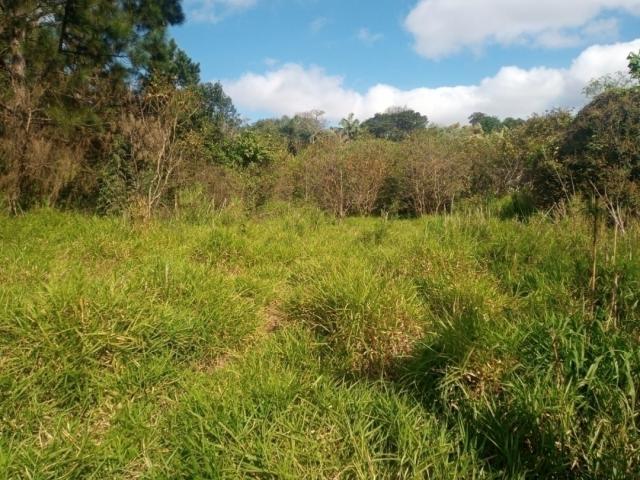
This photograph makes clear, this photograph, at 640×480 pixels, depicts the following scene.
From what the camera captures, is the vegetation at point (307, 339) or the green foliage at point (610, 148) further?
the green foliage at point (610, 148)

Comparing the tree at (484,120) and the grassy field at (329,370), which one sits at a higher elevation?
the tree at (484,120)

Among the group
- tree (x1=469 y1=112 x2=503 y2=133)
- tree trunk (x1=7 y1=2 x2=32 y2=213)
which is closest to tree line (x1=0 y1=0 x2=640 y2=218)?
tree trunk (x1=7 y1=2 x2=32 y2=213)

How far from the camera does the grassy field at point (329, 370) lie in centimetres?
159

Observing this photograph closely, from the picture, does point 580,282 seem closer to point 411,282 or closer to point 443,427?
point 411,282

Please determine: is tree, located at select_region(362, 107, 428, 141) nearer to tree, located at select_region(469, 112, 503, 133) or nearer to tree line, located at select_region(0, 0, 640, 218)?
tree, located at select_region(469, 112, 503, 133)

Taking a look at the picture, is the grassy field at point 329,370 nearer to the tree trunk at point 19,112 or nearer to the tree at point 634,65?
the tree trunk at point 19,112

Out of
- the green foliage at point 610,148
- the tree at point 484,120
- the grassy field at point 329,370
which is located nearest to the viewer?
the grassy field at point 329,370

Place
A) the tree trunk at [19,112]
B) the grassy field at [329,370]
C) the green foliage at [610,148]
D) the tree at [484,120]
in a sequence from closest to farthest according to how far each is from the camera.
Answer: the grassy field at [329,370]
the green foliage at [610,148]
the tree trunk at [19,112]
the tree at [484,120]

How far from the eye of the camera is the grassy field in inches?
62.7

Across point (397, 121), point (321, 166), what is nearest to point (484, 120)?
point (397, 121)

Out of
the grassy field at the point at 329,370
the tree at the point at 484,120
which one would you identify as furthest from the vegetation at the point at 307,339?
the tree at the point at 484,120

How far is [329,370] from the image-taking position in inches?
90.1

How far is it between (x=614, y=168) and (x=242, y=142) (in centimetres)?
1205

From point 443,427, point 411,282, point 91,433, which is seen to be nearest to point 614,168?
point 411,282
